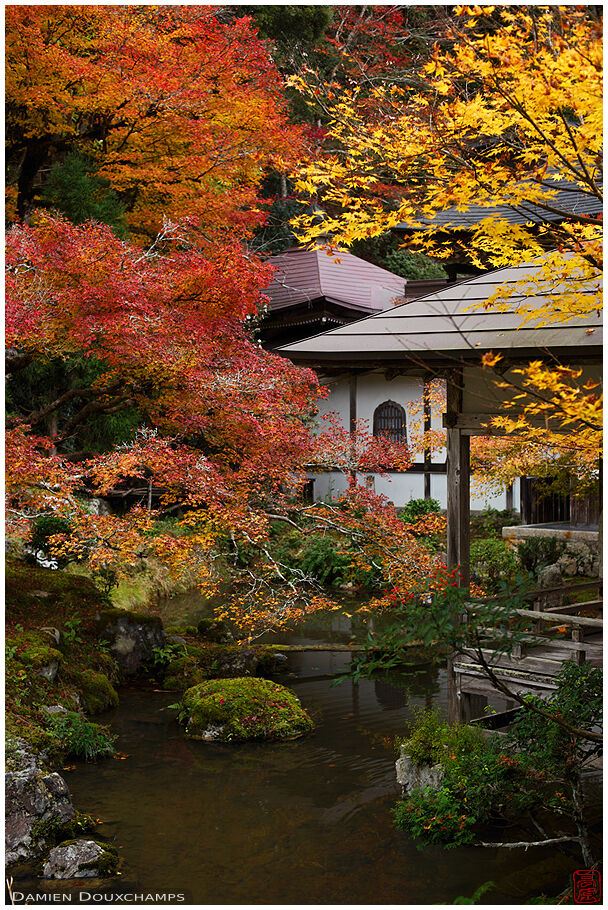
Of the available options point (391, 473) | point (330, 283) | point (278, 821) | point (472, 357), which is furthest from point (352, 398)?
point (278, 821)

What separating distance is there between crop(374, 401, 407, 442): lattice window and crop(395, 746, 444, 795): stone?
47.9 ft

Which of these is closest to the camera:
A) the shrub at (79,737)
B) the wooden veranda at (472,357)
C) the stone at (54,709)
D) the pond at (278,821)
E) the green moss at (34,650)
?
the pond at (278,821)

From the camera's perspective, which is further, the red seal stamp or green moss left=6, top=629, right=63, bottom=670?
green moss left=6, top=629, right=63, bottom=670

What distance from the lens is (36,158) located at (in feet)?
46.3

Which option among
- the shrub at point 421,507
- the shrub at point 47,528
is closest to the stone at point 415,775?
the shrub at point 47,528

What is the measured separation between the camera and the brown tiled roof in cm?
2280

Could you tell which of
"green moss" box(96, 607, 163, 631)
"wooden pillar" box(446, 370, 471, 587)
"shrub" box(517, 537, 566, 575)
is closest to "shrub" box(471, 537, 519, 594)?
"shrub" box(517, 537, 566, 575)

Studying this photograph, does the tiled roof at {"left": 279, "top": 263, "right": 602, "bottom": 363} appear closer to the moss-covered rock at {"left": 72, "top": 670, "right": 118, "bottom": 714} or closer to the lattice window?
the moss-covered rock at {"left": 72, "top": 670, "right": 118, "bottom": 714}

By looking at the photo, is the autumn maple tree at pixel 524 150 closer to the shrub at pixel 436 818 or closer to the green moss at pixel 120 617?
the shrub at pixel 436 818

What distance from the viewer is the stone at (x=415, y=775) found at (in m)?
7.45

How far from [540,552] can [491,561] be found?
0.97 meters

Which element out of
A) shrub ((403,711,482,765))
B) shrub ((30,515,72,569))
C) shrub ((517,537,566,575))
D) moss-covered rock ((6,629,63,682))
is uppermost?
shrub ((30,515,72,569))

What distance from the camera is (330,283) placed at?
23359 mm

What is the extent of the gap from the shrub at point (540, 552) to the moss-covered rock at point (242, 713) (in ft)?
23.7
